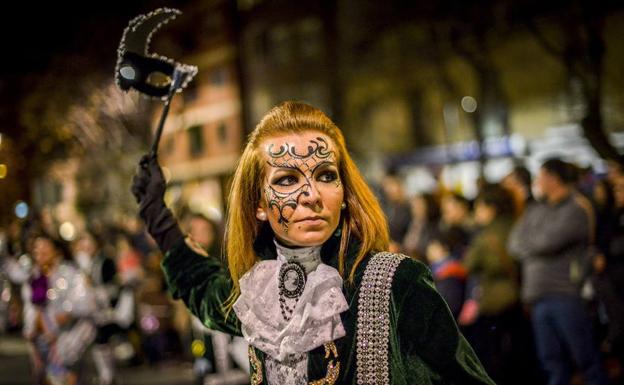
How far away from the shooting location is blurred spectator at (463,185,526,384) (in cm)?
552

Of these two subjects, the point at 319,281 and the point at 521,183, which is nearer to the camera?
the point at 319,281

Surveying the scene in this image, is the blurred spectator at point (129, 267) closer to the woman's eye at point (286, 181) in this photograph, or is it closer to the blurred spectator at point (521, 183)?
the blurred spectator at point (521, 183)

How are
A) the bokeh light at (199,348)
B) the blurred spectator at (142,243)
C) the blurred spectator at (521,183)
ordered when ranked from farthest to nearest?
the blurred spectator at (142,243), the bokeh light at (199,348), the blurred spectator at (521,183)

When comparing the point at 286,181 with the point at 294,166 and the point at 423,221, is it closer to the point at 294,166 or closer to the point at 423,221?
the point at 294,166

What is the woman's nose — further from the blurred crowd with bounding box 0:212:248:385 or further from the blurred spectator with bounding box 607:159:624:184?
the blurred crowd with bounding box 0:212:248:385

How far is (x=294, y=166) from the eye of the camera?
7.48 ft

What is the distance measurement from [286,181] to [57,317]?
5068 millimetres

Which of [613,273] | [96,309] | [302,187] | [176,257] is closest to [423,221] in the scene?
[613,273]

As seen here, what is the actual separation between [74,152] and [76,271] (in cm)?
1273

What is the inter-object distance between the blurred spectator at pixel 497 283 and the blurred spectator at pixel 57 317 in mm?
A: 3591

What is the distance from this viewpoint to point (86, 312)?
676 cm

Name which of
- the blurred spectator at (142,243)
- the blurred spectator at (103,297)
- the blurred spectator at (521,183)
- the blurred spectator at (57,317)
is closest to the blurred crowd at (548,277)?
the blurred spectator at (521,183)

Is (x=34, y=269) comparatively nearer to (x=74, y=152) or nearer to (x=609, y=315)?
(x=609, y=315)

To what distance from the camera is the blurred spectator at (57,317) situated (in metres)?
6.66
